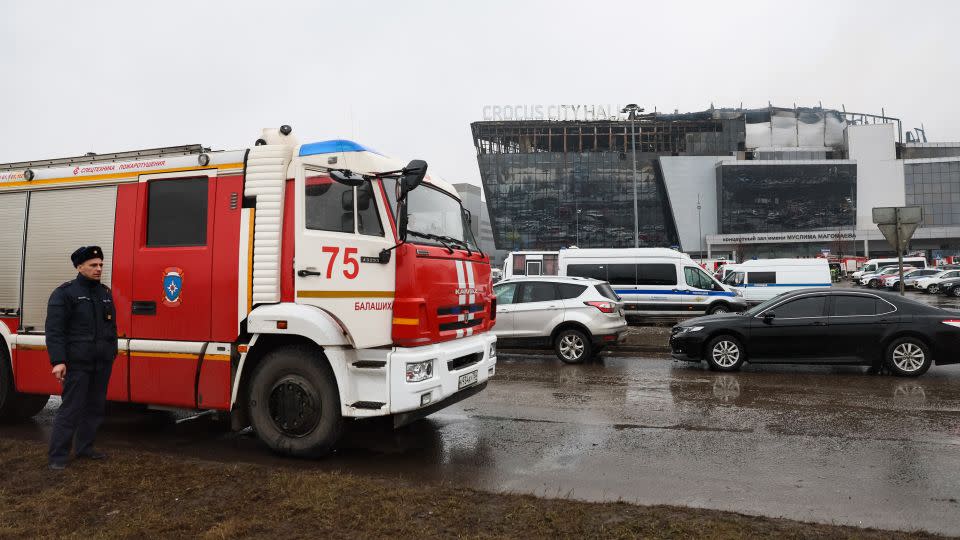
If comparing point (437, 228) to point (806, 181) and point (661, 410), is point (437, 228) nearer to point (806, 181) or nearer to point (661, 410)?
point (661, 410)

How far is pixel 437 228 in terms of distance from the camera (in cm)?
626

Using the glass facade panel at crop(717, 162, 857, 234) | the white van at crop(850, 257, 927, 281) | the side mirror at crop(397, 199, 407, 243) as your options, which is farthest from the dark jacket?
the glass facade panel at crop(717, 162, 857, 234)

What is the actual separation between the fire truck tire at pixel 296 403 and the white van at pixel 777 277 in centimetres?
2142

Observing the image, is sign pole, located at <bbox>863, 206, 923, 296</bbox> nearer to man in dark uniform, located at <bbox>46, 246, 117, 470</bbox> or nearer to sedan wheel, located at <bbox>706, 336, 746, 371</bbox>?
sedan wheel, located at <bbox>706, 336, 746, 371</bbox>

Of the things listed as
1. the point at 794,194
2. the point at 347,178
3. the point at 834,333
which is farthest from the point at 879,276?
the point at 347,178

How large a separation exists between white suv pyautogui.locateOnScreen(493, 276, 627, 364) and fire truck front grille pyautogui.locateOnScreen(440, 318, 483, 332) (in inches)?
232

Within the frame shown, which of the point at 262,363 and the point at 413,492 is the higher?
the point at 262,363

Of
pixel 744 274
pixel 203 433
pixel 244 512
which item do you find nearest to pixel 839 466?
pixel 244 512

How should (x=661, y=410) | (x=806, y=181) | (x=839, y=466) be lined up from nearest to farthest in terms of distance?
(x=839, y=466), (x=661, y=410), (x=806, y=181)

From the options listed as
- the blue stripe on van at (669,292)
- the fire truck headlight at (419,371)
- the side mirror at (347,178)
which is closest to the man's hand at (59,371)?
the side mirror at (347,178)

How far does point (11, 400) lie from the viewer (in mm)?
6898

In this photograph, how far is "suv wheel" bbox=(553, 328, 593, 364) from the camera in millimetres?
12156

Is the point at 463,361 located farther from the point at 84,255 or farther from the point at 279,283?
the point at 84,255

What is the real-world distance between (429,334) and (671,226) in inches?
3493
